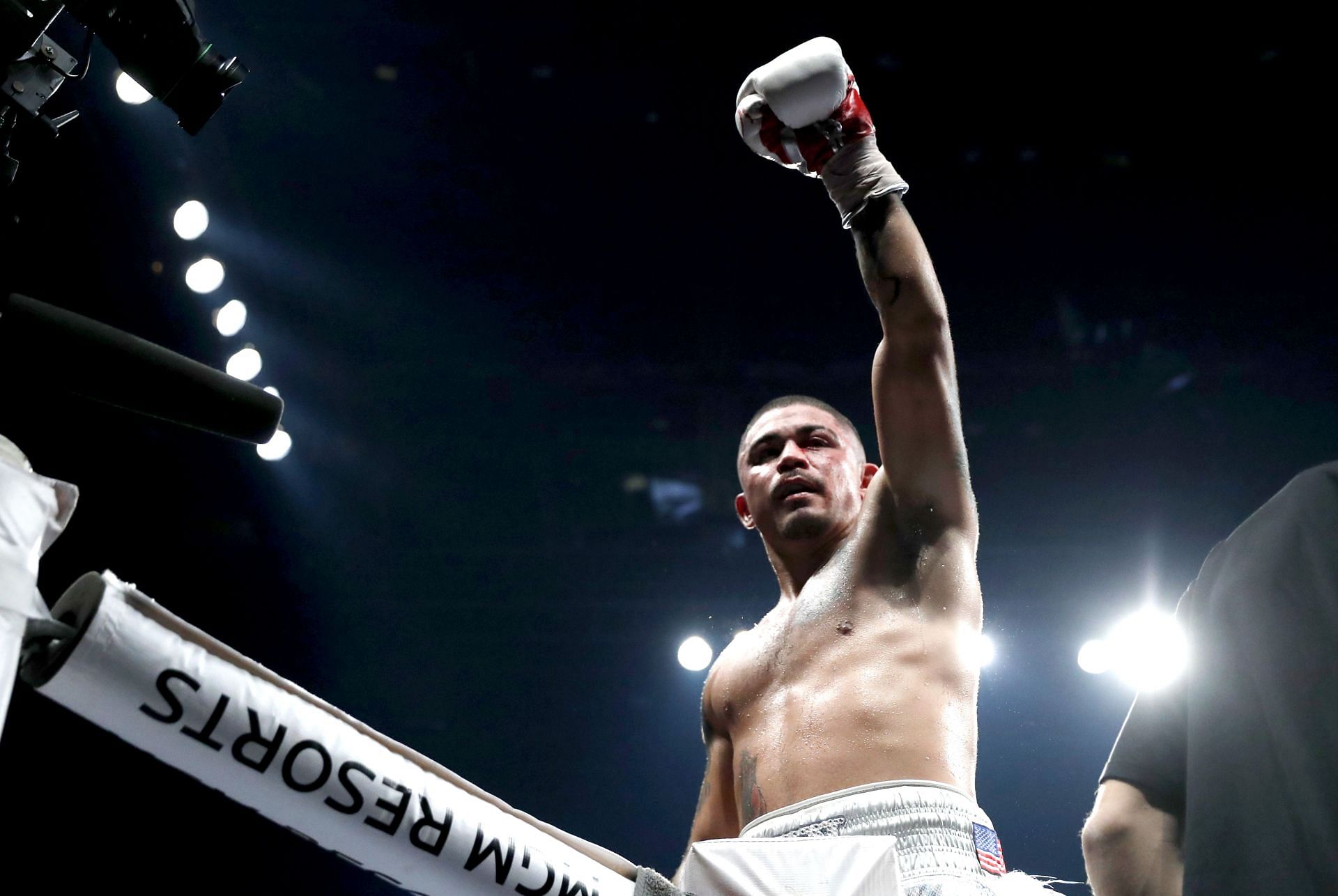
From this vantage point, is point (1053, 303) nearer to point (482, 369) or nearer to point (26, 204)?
point (482, 369)

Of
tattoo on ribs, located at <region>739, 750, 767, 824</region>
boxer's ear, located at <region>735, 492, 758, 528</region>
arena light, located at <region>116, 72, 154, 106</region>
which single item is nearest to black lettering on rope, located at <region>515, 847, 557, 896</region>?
tattoo on ribs, located at <region>739, 750, 767, 824</region>

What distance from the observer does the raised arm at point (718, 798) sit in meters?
2.21

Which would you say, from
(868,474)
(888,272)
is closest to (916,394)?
(888,272)

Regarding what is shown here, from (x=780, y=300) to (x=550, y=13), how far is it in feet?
5.16

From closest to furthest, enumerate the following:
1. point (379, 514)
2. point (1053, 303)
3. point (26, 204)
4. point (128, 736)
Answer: point (128, 736)
point (26, 204)
point (1053, 303)
point (379, 514)

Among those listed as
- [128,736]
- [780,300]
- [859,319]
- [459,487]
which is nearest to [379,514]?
[459,487]

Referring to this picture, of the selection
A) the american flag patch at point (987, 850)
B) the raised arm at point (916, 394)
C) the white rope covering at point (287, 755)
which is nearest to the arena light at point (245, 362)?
the raised arm at point (916, 394)

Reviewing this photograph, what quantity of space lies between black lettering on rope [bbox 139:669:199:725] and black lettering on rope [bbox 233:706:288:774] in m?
0.05

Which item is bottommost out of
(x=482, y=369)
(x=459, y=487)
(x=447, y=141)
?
(x=459, y=487)

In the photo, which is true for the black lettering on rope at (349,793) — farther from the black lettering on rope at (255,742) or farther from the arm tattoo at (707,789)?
the arm tattoo at (707,789)

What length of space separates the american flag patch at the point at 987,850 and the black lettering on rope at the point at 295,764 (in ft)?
4.11

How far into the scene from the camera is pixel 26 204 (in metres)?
3.33

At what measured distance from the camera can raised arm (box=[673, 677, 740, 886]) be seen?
2215mm

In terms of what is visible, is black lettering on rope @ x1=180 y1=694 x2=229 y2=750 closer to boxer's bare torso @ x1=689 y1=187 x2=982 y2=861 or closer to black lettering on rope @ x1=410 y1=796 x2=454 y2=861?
black lettering on rope @ x1=410 y1=796 x2=454 y2=861
